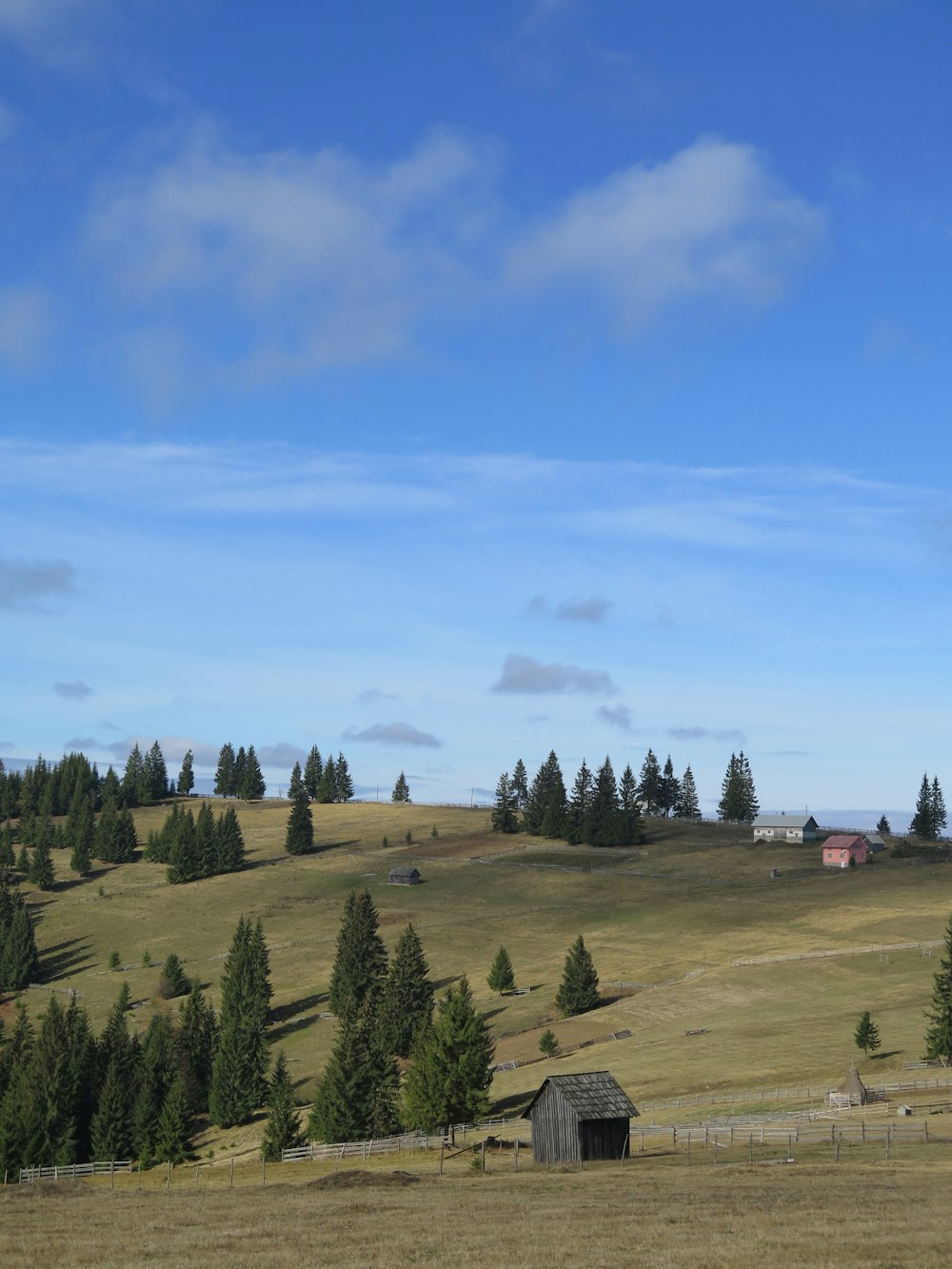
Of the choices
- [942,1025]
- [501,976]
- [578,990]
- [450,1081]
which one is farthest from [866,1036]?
[501,976]

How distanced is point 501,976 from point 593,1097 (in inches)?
2398

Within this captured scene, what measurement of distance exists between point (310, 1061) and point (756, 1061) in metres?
41.7

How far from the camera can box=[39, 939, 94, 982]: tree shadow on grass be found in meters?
153

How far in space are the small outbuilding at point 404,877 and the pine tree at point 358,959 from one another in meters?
53.4

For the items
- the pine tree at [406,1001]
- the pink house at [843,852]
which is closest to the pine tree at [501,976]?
the pine tree at [406,1001]

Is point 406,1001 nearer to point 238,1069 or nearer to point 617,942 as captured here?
point 238,1069

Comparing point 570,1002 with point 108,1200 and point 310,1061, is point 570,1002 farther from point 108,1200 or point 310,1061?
point 108,1200

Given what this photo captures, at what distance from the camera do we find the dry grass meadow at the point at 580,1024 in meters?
34.5

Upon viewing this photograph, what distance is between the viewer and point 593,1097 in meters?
58.5

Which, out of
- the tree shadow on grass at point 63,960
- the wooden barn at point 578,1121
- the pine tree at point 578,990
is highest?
the tree shadow on grass at point 63,960

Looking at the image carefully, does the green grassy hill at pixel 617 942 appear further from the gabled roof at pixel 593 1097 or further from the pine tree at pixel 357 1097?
the gabled roof at pixel 593 1097

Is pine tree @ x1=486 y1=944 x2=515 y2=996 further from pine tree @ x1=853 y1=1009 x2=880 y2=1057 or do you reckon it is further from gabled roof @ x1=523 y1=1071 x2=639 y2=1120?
gabled roof @ x1=523 y1=1071 x2=639 y2=1120

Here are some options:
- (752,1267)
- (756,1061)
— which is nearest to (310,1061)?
(756,1061)

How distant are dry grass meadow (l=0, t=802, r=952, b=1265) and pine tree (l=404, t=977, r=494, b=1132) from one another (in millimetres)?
7428
